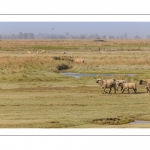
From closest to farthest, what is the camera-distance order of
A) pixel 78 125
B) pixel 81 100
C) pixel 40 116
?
pixel 78 125 → pixel 40 116 → pixel 81 100

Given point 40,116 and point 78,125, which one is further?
point 40,116

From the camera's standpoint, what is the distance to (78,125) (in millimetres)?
18438

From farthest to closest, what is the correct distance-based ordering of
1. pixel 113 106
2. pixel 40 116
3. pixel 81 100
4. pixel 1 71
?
pixel 1 71 < pixel 81 100 < pixel 113 106 < pixel 40 116

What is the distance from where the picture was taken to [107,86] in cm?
2738

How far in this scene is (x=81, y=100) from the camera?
80.6 ft

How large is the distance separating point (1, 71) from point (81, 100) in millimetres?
12493

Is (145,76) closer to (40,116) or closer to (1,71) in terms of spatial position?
(1,71)

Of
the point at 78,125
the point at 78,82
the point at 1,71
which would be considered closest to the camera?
the point at 78,125

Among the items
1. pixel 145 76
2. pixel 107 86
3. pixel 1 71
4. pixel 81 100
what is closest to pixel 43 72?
pixel 1 71

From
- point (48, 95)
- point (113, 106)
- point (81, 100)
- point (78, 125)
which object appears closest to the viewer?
Result: point (78, 125)

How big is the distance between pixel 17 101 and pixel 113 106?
4758mm
